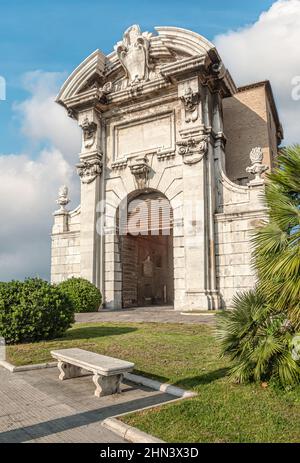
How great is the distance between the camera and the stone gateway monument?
53.2 ft

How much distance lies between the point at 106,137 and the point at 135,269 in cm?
761

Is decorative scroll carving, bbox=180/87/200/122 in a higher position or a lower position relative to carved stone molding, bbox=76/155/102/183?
higher

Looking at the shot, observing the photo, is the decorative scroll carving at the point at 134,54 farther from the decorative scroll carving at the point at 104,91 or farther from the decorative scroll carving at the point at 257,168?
the decorative scroll carving at the point at 257,168

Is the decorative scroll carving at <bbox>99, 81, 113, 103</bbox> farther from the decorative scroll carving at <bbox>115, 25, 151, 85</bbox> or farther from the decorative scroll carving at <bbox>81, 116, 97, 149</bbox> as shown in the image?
the decorative scroll carving at <bbox>81, 116, 97, 149</bbox>

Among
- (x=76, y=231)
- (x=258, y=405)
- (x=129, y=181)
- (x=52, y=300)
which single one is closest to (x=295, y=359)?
(x=258, y=405)

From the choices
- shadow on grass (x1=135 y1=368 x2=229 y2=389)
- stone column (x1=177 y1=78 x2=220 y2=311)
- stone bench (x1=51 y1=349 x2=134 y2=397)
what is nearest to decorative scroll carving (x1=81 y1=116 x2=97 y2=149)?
stone column (x1=177 y1=78 x2=220 y2=311)

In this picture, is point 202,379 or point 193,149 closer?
point 202,379

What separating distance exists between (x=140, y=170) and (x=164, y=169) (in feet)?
4.02

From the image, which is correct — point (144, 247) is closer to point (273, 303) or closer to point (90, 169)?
point (90, 169)

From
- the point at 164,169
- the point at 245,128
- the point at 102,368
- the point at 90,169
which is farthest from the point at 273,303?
the point at 245,128

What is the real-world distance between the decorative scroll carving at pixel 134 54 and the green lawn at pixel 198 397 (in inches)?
573

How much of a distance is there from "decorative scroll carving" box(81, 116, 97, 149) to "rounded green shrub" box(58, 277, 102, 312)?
25.5 ft

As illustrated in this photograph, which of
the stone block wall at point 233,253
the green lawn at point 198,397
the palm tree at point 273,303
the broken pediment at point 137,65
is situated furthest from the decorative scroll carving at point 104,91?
the palm tree at point 273,303

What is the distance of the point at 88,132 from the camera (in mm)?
20500
